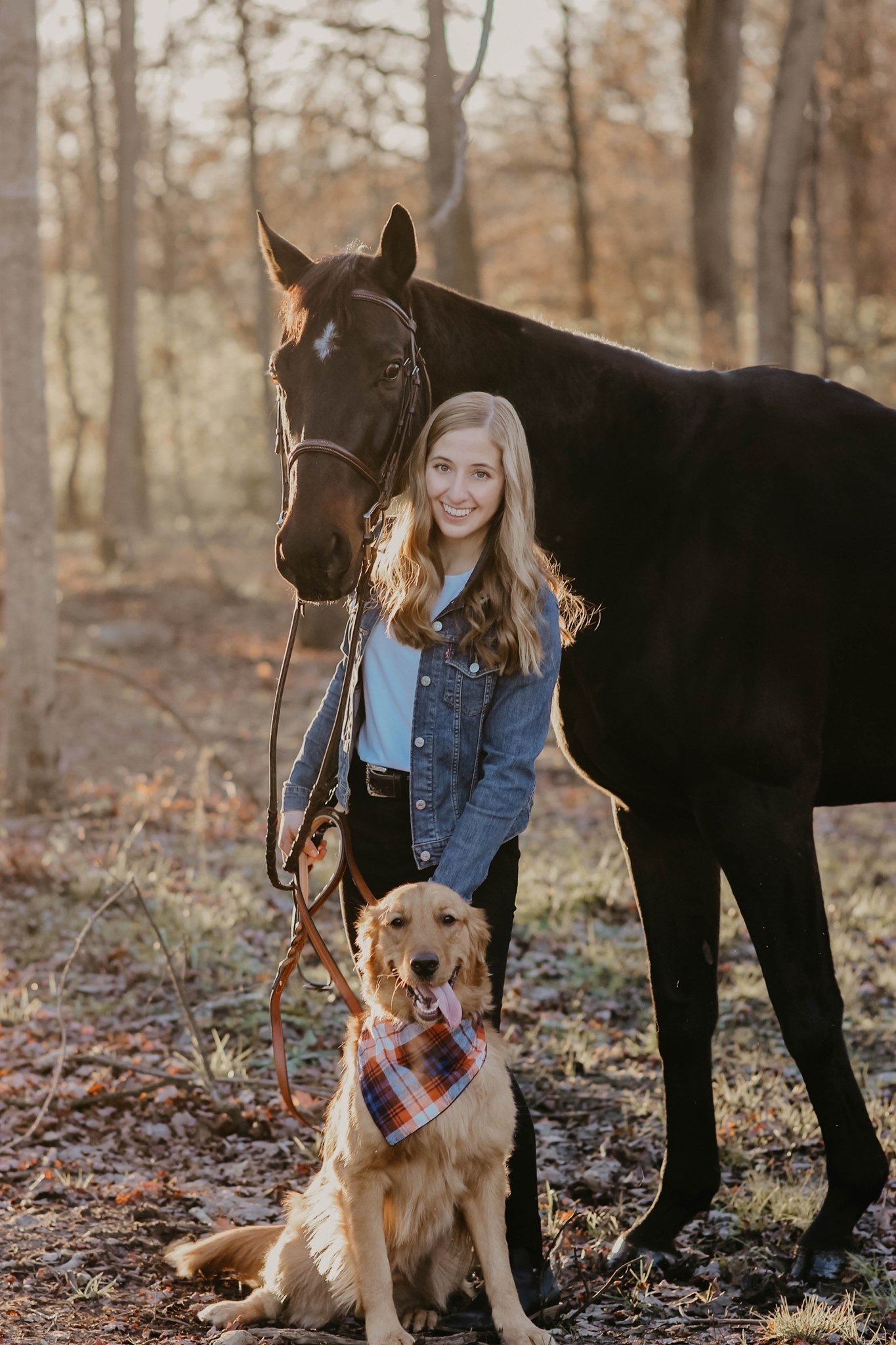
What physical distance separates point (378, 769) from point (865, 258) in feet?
75.3

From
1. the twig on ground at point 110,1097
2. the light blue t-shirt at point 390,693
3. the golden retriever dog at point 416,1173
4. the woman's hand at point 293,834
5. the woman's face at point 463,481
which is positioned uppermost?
the woman's face at point 463,481

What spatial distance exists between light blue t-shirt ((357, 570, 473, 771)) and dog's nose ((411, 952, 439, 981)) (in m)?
0.62

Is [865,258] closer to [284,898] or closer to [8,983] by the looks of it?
[284,898]

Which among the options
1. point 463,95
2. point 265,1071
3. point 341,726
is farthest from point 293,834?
point 463,95

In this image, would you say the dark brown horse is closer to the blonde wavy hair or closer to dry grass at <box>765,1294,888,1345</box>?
the blonde wavy hair

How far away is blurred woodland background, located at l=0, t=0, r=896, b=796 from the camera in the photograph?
1203 cm

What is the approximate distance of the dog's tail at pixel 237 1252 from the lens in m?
3.48

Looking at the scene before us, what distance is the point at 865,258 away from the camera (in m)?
23.4

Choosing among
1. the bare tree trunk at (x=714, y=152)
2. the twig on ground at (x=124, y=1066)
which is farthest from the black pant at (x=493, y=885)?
the bare tree trunk at (x=714, y=152)

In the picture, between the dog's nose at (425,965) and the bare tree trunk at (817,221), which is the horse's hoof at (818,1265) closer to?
the dog's nose at (425,965)

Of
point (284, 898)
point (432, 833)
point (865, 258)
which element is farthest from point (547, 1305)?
point (865, 258)

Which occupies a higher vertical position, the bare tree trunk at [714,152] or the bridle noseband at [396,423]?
the bare tree trunk at [714,152]

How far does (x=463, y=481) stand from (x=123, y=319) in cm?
1679

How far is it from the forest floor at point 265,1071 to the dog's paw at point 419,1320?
1.12 ft
